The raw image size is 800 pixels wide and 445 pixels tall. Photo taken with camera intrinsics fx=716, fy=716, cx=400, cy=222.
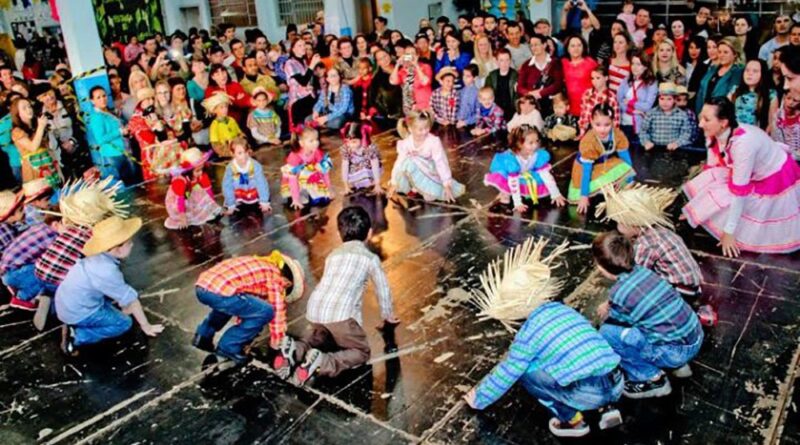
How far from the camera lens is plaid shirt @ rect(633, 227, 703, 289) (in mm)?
3719

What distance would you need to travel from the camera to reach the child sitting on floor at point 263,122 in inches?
333

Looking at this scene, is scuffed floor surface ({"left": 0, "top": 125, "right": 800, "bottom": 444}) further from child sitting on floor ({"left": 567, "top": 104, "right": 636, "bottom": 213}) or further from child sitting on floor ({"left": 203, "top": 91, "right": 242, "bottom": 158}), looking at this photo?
child sitting on floor ({"left": 203, "top": 91, "right": 242, "bottom": 158})

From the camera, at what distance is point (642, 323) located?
3.15m

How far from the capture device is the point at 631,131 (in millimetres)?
7621

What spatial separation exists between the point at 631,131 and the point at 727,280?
3.56m

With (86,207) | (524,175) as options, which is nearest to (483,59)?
(524,175)

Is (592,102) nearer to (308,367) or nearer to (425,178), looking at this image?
(425,178)

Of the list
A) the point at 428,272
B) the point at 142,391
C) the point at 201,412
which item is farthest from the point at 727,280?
the point at 142,391

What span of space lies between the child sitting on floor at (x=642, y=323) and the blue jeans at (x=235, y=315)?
1.65 meters

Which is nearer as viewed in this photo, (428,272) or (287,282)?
(287,282)

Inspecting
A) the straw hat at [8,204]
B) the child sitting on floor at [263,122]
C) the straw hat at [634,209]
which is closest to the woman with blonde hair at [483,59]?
the child sitting on floor at [263,122]

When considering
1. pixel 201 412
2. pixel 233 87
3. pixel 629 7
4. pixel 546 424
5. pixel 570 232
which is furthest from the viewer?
pixel 629 7

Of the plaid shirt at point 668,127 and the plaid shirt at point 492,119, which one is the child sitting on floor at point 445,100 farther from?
the plaid shirt at point 668,127

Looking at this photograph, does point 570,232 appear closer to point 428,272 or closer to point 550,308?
point 428,272
